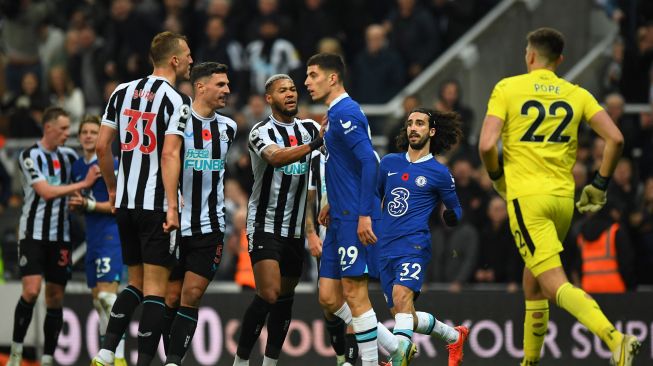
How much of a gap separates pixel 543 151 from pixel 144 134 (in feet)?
10.2

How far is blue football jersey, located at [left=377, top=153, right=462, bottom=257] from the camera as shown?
34.3 ft

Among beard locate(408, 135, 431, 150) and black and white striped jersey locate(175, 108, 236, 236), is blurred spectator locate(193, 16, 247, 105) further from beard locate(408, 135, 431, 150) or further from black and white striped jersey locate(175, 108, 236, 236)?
black and white striped jersey locate(175, 108, 236, 236)

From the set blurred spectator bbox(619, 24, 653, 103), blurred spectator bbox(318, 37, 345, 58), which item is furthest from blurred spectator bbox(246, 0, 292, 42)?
blurred spectator bbox(619, 24, 653, 103)

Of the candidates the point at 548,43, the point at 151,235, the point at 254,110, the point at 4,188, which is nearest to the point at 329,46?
the point at 254,110

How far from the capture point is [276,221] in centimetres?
1034

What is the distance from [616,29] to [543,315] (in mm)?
9752

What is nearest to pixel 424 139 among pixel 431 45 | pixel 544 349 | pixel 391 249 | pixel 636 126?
pixel 391 249

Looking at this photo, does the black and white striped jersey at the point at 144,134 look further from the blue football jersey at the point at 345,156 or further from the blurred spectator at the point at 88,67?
the blurred spectator at the point at 88,67

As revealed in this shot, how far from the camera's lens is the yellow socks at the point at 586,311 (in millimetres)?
8828

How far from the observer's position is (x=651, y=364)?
13.1m

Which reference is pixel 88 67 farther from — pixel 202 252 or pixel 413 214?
pixel 413 214

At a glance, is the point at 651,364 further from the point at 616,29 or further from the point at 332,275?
the point at 616,29

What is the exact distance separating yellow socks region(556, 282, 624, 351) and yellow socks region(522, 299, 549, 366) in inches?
22.3

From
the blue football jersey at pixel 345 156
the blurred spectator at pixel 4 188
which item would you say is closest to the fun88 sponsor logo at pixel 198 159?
the blue football jersey at pixel 345 156
